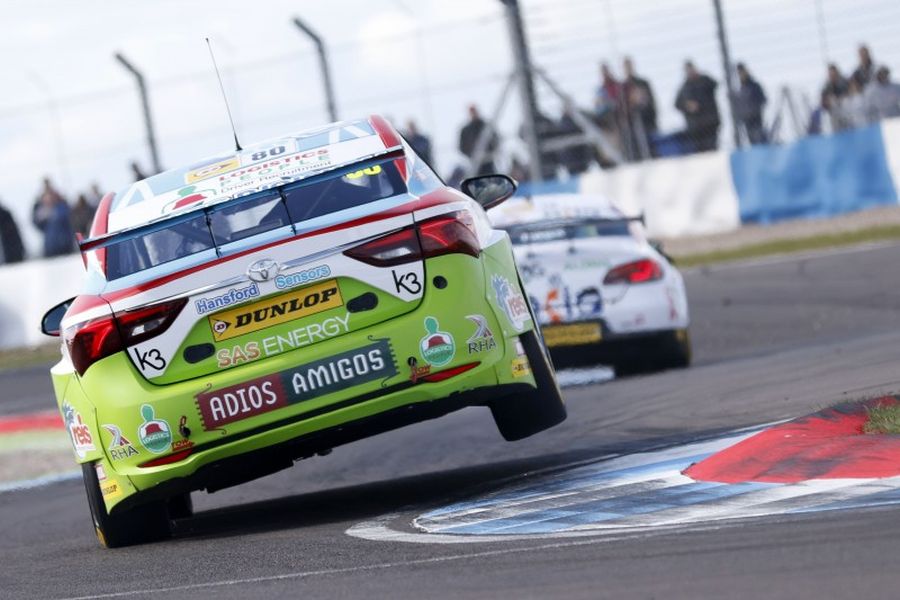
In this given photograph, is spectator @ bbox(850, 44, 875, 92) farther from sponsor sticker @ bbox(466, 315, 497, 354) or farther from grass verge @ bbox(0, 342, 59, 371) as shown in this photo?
sponsor sticker @ bbox(466, 315, 497, 354)

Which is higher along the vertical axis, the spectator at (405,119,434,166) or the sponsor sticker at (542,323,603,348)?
the spectator at (405,119,434,166)

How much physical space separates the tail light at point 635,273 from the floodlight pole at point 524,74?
889 centimetres

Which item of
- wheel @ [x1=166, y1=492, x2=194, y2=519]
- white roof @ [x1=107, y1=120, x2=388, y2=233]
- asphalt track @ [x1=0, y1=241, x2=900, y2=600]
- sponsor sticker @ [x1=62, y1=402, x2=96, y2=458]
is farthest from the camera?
wheel @ [x1=166, y1=492, x2=194, y2=519]

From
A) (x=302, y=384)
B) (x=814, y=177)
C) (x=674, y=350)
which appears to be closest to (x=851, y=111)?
(x=814, y=177)

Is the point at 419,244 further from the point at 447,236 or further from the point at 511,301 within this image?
the point at 511,301

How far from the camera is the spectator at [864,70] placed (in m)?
19.6

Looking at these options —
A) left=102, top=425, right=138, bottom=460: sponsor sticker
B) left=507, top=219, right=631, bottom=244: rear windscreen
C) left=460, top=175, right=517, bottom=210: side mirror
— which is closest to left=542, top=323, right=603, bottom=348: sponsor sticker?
left=507, top=219, right=631, bottom=244: rear windscreen

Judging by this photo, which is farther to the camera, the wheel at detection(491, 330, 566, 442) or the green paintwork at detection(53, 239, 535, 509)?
the wheel at detection(491, 330, 566, 442)

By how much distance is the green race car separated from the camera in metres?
6.93

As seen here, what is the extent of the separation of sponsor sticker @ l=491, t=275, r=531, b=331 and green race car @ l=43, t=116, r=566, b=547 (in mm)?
20

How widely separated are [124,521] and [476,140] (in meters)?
14.5

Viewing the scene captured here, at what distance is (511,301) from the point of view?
292 inches

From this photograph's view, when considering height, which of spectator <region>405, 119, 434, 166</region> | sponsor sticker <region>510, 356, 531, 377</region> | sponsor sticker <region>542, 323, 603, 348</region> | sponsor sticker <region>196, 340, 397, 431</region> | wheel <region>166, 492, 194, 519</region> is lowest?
sponsor sticker <region>542, 323, 603, 348</region>

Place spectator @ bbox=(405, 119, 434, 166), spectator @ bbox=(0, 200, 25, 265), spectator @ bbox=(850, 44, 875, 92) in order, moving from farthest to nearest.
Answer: spectator @ bbox=(0, 200, 25, 265), spectator @ bbox=(405, 119, 434, 166), spectator @ bbox=(850, 44, 875, 92)
